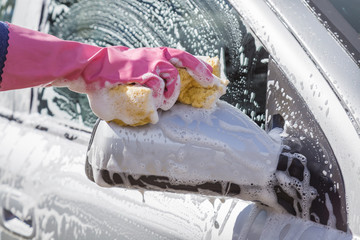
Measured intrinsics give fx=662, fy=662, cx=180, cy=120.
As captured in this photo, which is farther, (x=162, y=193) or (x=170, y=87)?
(x=162, y=193)

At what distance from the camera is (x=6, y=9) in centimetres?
279

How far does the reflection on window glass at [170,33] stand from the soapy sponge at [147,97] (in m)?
0.22

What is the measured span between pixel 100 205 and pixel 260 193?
0.74m

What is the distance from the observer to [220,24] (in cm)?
174

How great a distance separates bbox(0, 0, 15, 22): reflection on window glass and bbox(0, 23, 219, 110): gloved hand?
1.37 meters

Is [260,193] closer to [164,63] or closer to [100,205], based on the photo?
[164,63]

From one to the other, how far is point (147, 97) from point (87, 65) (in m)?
0.19

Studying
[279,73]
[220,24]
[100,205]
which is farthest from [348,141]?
[100,205]

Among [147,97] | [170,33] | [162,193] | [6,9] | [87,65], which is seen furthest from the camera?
[6,9]

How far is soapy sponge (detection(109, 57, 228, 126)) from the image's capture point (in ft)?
4.33

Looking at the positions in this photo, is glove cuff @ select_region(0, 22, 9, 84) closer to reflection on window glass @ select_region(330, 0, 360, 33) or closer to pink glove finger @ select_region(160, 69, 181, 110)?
pink glove finger @ select_region(160, 69, 181, 110)

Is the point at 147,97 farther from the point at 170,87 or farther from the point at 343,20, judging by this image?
the point at 343,20

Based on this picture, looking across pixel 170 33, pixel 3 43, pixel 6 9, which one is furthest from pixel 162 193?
pixel 6 9

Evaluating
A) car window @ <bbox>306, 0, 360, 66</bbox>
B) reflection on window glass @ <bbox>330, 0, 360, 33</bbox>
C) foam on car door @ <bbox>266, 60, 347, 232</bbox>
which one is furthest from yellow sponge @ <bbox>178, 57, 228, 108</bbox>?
reflection on window glass @ <bbox>330, 0, 360, 33</bbox>
